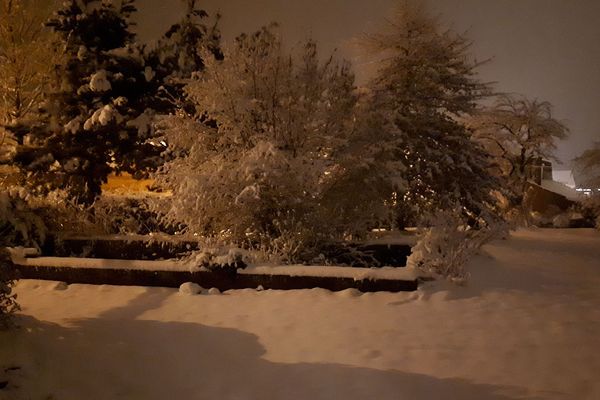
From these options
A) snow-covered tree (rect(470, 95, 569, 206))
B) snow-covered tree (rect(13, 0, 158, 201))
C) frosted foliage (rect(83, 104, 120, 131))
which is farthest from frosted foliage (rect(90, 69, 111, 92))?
snow-covered tree (rect(470, 95, 569, 206))

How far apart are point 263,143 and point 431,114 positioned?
6522 mm

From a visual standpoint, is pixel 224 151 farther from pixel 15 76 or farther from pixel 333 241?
pixel 15 76

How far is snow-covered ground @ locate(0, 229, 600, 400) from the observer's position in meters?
4.50

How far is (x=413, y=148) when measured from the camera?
12.9m

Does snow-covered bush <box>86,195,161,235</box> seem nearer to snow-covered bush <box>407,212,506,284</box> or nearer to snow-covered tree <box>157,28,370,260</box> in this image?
snow-covered tree <box>157,28,370,260</box>

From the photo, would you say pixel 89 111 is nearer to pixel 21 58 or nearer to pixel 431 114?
pixel 21 58

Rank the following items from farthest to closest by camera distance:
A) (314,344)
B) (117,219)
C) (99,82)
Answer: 1. (99,82)
2. (117,219)
3. (314,344)

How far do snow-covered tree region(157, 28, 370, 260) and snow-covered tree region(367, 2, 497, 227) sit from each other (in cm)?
365

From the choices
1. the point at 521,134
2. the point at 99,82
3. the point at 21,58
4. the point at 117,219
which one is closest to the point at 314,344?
the point at 117,219

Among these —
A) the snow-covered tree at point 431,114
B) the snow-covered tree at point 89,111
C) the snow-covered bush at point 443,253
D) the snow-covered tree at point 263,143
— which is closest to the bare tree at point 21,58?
the snow-covered tree at point 89,111

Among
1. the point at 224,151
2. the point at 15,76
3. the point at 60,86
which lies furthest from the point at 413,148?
the point at 15,76

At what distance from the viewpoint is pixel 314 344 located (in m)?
5.40

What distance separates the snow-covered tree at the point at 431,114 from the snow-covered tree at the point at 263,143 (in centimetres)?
365

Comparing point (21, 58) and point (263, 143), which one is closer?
point (263, 143)
